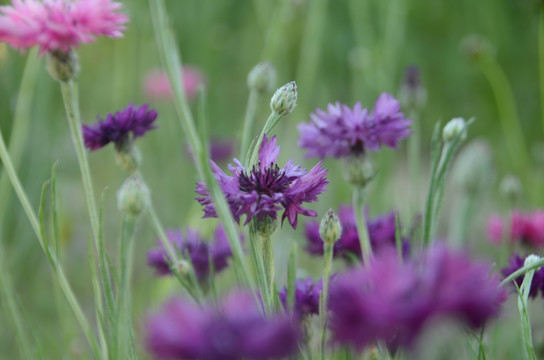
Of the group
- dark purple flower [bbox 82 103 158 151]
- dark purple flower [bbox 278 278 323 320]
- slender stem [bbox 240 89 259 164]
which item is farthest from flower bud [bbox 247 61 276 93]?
dark purple flower [bbox 278 278 323 320]

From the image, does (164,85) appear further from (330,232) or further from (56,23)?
(330,232)

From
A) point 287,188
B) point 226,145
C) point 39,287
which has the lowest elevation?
point 287,188

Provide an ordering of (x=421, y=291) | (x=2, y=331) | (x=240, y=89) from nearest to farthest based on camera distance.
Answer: (x=421, y=291), (x=2, y=331), (x=240, y=89)

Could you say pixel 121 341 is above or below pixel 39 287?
below

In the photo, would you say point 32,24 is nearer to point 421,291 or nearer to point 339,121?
point 339,121

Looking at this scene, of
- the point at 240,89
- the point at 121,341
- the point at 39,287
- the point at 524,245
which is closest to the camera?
the point at 121,341

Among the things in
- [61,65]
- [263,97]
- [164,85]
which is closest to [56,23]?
[61,65]

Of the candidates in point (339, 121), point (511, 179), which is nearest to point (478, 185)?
point (511, 179)

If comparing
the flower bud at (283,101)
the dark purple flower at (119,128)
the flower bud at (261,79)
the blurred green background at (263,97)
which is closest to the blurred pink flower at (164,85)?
the blurred green background at (263,97)
